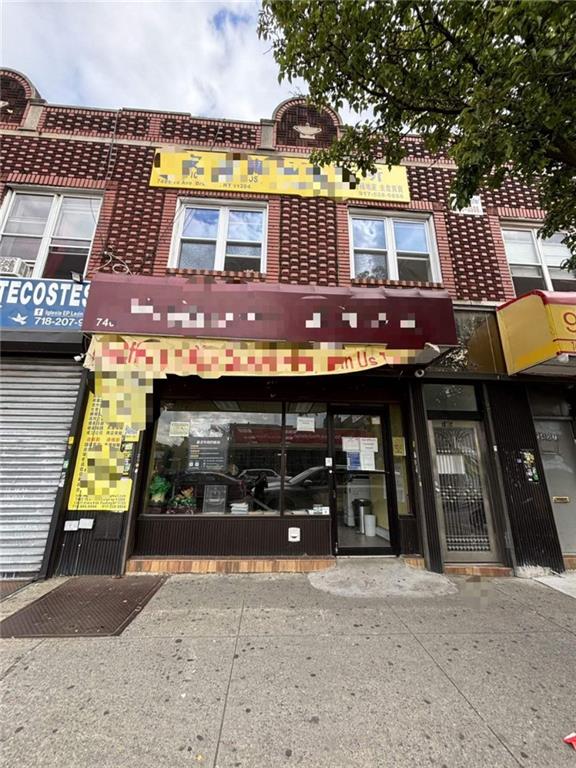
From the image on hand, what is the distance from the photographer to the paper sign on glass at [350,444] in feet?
19.1

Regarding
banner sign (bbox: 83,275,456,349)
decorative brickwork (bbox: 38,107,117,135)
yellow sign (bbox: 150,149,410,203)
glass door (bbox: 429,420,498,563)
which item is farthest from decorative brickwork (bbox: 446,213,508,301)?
decorative brickwork (bbox: 38,107,117,135)

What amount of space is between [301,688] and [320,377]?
4.01m

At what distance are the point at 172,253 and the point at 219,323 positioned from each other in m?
2.58

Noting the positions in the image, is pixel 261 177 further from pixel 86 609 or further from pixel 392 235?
pixel 86 609

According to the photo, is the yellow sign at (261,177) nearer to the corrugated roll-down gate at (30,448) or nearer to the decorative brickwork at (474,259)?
the decorative brickwork at (474,259)

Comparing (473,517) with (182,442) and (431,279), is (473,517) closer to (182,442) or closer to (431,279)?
(431,279)

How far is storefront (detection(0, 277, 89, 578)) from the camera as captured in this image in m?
4.84

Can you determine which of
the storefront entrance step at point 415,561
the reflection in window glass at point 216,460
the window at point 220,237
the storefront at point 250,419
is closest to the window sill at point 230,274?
the window at point 220,237

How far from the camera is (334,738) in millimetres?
2186

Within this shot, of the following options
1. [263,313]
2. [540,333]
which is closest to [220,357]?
[263,313]

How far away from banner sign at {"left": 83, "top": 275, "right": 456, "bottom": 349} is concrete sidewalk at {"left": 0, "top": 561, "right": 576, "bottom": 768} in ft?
11.0

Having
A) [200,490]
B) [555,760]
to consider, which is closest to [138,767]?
[555,760]

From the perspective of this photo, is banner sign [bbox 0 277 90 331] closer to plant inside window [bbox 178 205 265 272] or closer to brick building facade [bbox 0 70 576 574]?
brick building facade [bbox 0 70 576 574]

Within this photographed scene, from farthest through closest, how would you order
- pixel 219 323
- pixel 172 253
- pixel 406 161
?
pixel 406 161 → pixel 172 253 → pixel 219 323
